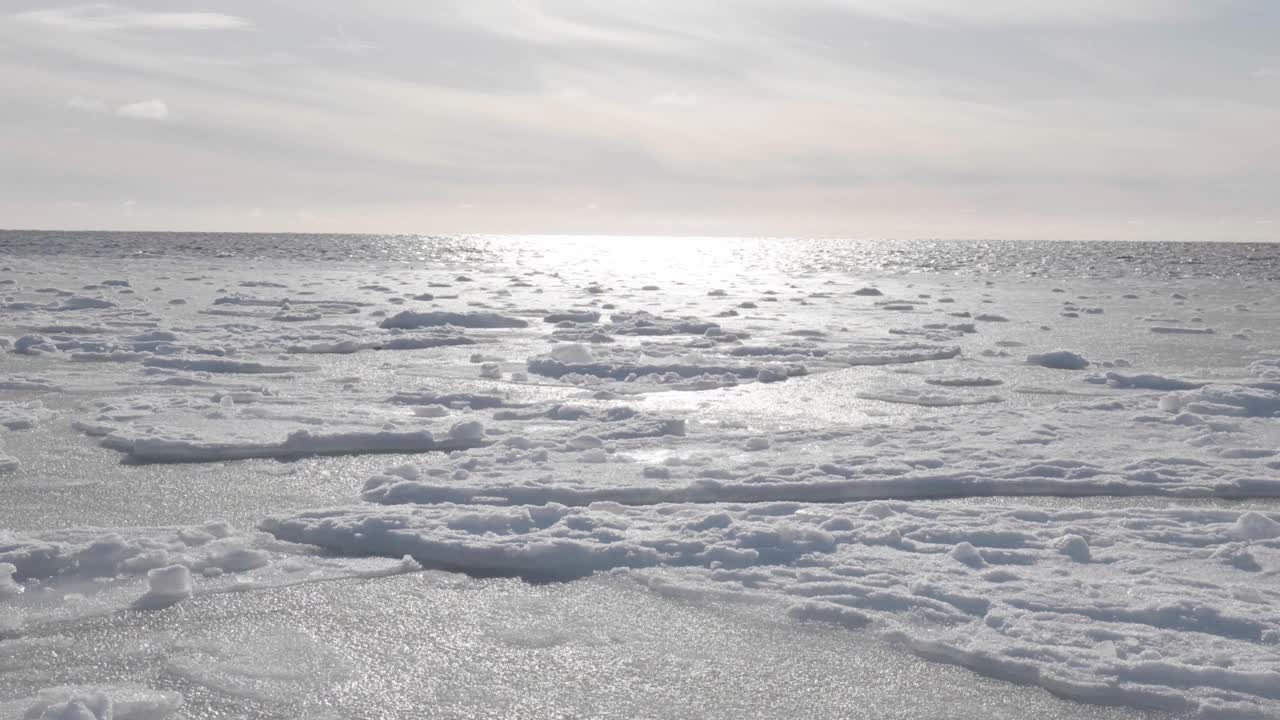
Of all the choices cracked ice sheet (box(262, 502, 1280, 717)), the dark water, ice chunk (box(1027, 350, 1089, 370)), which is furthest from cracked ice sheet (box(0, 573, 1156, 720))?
the dark water

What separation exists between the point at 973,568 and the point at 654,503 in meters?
1.99

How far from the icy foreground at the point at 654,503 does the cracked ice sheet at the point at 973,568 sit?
0.02 m

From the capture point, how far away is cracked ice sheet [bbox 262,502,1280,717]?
3.91m

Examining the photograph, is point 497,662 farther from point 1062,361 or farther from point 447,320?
point 447,320

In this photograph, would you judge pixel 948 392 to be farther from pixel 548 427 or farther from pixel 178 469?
pixel 178 469

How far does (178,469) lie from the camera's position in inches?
268

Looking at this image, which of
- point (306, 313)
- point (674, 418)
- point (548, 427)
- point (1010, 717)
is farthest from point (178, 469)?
point (306, 313)

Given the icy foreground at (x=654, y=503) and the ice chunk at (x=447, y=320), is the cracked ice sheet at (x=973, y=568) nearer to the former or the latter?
the icy foreground at (x=654, y=503)

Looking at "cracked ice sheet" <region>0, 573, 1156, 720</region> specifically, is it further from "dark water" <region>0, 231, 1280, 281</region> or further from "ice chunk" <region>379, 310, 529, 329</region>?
"dark water" <region>0, 231, 1280, 281</region>

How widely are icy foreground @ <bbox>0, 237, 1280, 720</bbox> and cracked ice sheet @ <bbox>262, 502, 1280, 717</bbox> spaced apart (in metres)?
0.02

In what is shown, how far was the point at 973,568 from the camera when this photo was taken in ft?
16.4

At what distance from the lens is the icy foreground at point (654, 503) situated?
3969 millimetres

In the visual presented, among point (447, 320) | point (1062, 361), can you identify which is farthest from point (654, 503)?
point (447, 320)

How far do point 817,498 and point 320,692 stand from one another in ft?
11.7
